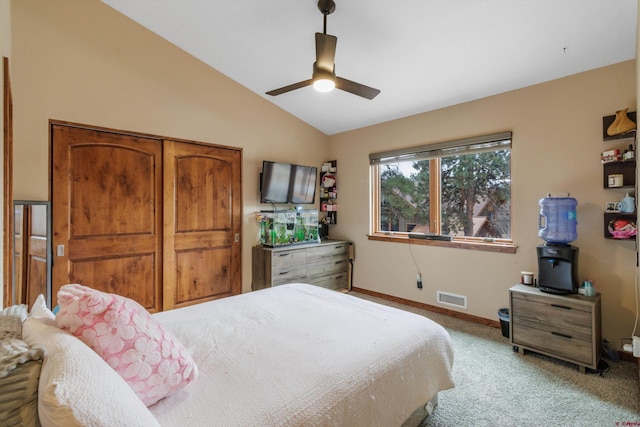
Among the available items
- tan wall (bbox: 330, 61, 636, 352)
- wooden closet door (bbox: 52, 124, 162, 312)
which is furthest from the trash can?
wooden closet door (bbox: 52, 124, 162, 312)

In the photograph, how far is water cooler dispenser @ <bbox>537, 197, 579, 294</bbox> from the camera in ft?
8.19

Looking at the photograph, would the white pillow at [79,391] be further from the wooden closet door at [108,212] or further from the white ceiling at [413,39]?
the white ceiling at [413,39]

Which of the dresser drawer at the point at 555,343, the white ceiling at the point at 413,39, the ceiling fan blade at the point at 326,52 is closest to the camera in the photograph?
the ceiling fan blade at the point at 326,52


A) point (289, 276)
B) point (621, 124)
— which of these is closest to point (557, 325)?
point (621, 124)

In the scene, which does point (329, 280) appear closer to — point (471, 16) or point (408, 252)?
point (408, 252)

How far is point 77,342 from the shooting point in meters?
0.96

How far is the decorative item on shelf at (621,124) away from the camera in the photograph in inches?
93.8

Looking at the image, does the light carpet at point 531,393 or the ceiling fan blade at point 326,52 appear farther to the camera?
the ceiling fan blade at point 326,52

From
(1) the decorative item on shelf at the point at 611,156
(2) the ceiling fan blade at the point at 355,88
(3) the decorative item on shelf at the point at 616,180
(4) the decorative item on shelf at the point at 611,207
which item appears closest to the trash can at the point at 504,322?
(4) the decorative item on shelf at the point at 611,207

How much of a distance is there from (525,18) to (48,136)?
399cm

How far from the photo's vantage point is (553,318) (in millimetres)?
2471

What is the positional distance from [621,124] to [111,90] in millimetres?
4502

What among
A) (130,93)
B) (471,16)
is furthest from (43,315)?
(471,16)

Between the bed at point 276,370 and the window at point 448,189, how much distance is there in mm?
2057
